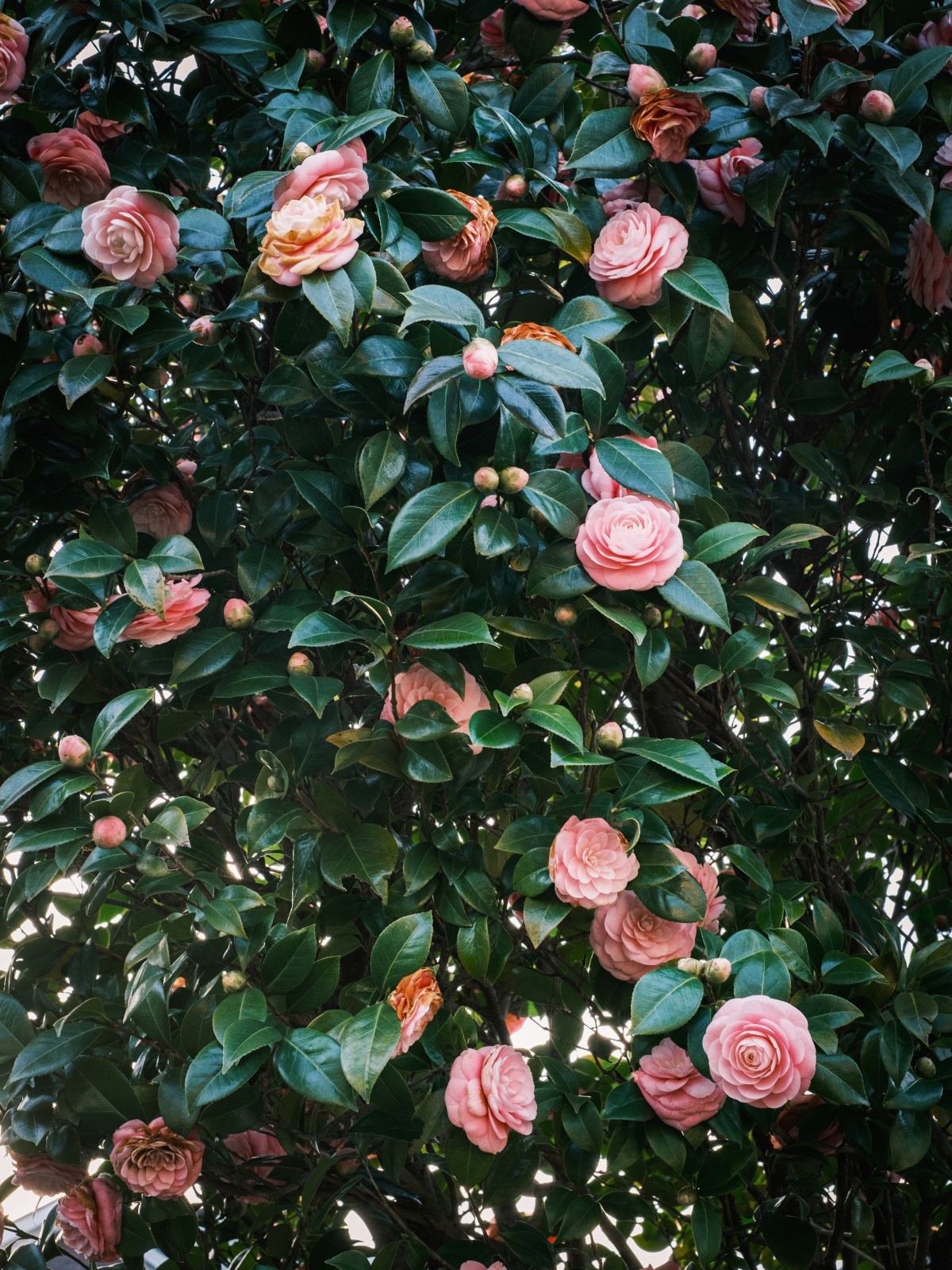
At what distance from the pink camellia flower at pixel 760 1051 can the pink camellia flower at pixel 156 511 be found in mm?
A: 692

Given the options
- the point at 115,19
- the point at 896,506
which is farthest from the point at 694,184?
the point at 115,19

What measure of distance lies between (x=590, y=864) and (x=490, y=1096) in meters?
0.23

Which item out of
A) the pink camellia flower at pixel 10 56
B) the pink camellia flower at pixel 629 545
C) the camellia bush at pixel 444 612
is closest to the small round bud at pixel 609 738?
the camellia bush at pixel 444 612

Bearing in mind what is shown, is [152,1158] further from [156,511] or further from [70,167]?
[70,167]

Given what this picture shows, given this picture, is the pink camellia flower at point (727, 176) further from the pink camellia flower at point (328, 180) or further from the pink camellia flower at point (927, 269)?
the pink camellia flower at point (328, 180)

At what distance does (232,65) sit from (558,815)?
2.59ft

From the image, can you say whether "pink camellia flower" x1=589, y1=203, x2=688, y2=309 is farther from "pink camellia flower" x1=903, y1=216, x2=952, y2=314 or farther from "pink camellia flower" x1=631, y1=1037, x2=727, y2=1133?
"pink camellia flower" x1=631, y1=1037, x2=727, y2=1133

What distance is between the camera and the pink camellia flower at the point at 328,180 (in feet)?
2.95

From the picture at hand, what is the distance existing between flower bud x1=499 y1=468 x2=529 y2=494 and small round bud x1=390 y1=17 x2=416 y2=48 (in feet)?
1.41

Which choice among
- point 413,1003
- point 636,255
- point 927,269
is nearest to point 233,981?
point 413,1003

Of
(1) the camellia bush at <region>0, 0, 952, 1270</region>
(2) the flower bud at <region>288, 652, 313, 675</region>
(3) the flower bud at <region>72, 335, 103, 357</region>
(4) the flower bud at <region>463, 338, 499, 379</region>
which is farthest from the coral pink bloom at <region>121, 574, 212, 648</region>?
(4) the flower bud at <region>463, 338, 499, 379</region>

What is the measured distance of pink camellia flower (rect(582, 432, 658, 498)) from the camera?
0.96 metres

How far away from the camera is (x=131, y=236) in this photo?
3.21 ft

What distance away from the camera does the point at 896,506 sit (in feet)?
4.21
